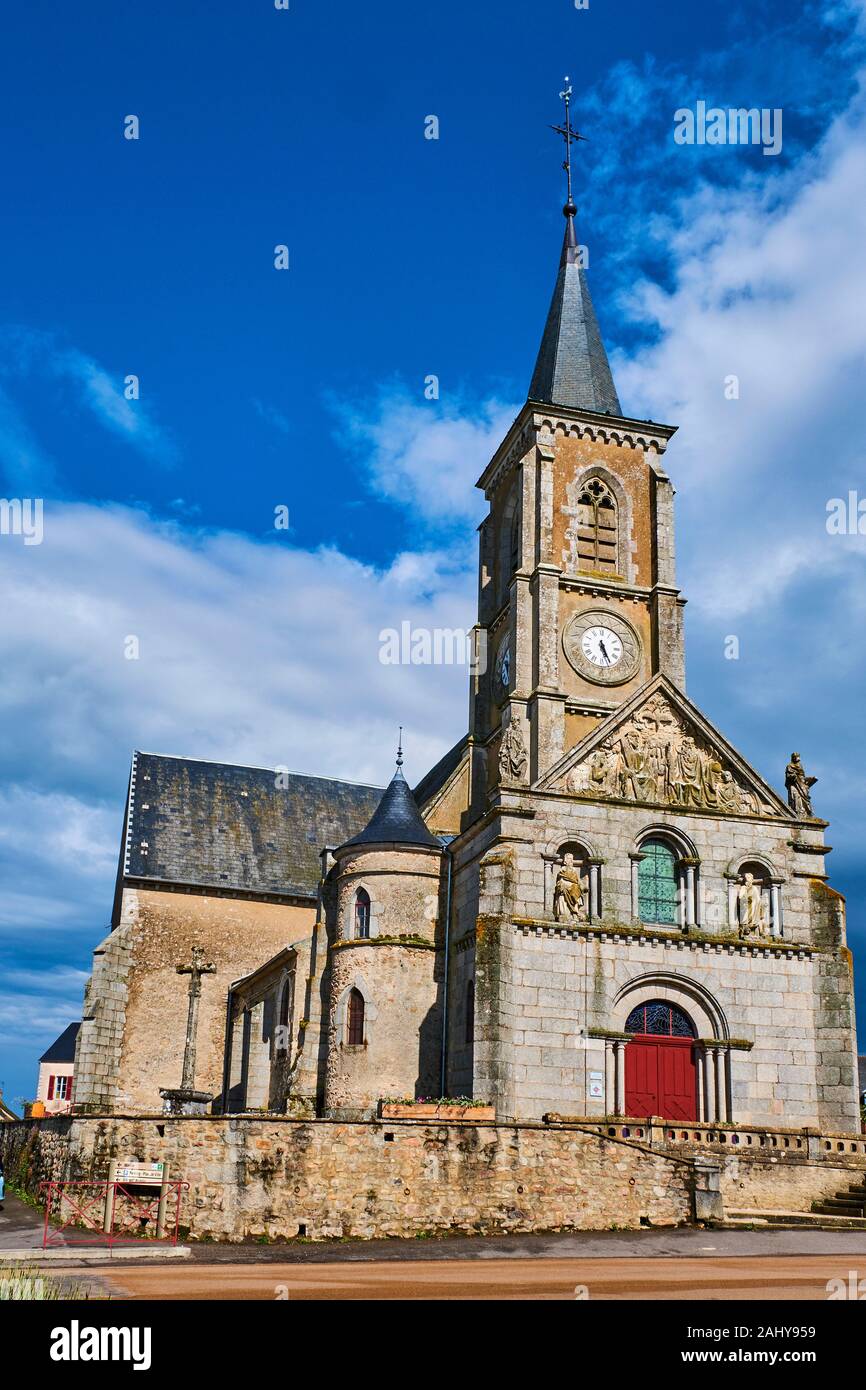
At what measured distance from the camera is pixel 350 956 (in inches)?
1283

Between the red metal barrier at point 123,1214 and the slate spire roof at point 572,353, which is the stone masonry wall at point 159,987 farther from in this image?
the slate spire roof at point 572,353

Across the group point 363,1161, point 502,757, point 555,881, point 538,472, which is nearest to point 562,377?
point 538,472

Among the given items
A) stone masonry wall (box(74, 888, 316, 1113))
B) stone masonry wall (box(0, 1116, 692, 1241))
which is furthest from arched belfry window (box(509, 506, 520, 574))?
stone masonry wall (box(0, 1116, 692, 1241))

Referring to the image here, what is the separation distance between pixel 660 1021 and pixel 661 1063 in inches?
39.3

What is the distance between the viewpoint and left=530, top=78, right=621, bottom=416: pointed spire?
4284 cm

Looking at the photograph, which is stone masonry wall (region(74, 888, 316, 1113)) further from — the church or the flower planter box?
the flower planter box

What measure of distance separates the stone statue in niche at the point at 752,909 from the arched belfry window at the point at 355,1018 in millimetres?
10114

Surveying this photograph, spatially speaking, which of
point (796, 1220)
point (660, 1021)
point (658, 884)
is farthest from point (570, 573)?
point (796, 1220)

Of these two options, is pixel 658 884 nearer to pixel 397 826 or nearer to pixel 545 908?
pixel 545 908

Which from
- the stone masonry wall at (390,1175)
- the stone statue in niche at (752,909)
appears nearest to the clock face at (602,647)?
the stone statue in niche at (752,909)

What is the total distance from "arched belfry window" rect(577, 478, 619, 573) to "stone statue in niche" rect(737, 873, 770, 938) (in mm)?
12854

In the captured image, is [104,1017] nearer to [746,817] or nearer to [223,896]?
[223,896]
